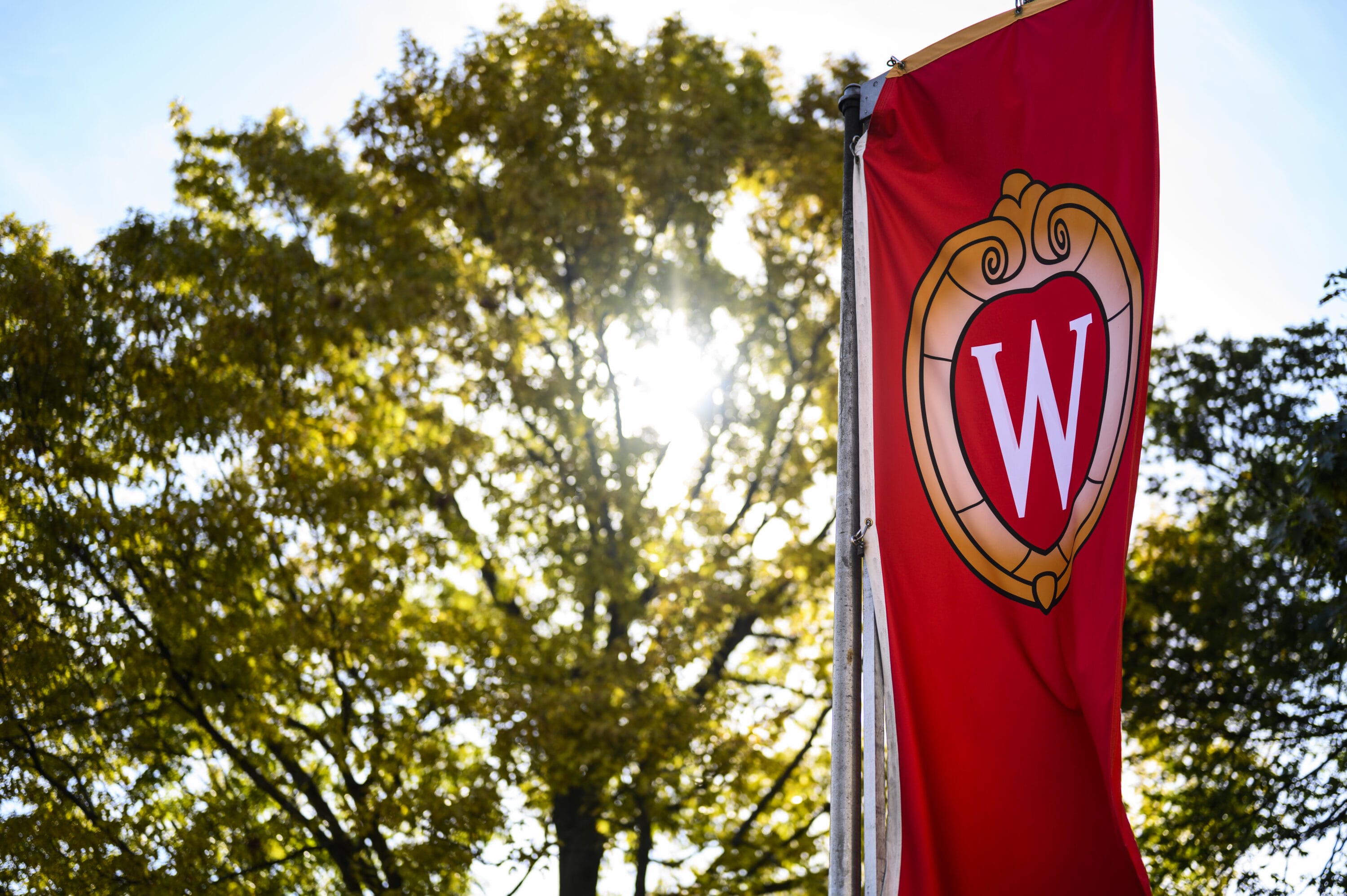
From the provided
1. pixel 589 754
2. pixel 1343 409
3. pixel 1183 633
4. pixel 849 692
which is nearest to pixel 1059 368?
pixel 849 692

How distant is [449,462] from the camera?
39.7 feet

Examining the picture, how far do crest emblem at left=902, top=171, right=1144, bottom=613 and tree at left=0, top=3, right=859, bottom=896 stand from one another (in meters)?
6.65

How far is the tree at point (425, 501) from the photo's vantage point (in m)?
9.72

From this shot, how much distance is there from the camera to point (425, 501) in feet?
38.7

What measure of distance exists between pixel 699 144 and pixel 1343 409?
735 centimetres

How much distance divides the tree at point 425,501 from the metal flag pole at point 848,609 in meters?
6.03

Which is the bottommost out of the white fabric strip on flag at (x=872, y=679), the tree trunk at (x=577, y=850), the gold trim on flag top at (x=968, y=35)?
the white fabric strip on flag at (x=872, y=679)

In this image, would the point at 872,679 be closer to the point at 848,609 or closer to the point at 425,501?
the point at 848,609

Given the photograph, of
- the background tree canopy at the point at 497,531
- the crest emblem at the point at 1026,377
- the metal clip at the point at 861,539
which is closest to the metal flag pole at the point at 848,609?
the metal clip at the point at 861,539

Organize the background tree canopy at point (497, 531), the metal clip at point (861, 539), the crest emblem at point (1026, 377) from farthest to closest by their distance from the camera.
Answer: the background tree canopy at point (497, 531), the metal clip at point (861, 539), the crest emblem at point (1026, 377)

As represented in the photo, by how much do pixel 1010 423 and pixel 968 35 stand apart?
6.24 ft

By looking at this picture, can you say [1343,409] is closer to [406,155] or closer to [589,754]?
[589,754]

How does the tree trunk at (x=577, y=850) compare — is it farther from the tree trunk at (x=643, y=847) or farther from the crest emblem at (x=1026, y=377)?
the crest emblem at (x=1026, y=377)

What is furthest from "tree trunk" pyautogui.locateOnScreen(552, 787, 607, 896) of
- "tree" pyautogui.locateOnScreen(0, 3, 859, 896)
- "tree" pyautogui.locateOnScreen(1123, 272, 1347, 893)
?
"tree" pyautogui.locateOnScreen(1123, 272, 1347, 893)
